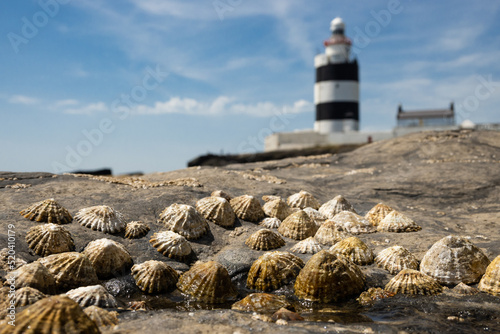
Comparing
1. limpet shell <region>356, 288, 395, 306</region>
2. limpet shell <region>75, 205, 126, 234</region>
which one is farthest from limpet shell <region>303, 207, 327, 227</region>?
limpet shell <region>75, 205, 126, 234</region>

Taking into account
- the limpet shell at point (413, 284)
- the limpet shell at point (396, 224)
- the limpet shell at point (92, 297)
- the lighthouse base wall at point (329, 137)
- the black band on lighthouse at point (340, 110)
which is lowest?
the limpet shell at point (413, 284)

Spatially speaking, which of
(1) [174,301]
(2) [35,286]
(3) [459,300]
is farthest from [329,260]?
(2) [35,286]

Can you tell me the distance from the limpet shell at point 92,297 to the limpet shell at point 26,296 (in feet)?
1.00

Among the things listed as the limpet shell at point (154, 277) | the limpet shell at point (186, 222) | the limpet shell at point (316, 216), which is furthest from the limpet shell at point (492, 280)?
the limpet shell at point (186, 222)

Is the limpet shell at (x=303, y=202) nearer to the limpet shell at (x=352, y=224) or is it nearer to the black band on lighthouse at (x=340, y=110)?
the limpet shell at (x=352, y=224)

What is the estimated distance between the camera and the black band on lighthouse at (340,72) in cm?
4188

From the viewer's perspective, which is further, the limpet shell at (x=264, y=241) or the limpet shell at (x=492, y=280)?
the limpet shell at (x=264, y=241)

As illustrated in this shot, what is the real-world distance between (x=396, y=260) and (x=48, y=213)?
5313 mm

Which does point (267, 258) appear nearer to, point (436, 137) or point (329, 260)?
point (329, 260)

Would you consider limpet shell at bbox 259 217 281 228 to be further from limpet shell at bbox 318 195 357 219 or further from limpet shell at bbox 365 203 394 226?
limpet shell at bbox 365 203 394 226

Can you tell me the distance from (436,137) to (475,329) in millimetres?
12365

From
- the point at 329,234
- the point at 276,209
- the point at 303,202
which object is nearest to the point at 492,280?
the point at 329,234

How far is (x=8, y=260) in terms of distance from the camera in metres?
5.12

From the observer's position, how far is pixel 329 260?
524 centimetres
